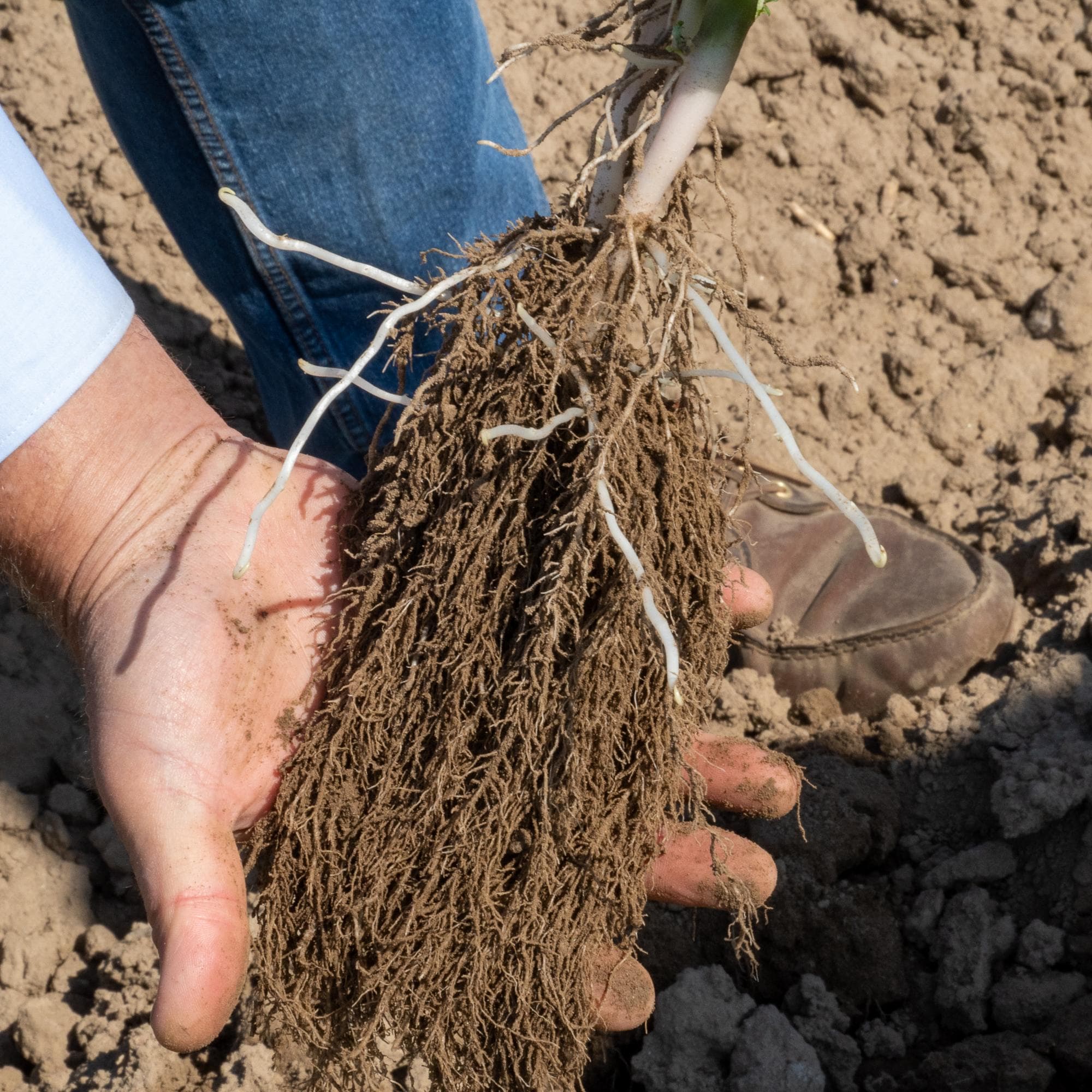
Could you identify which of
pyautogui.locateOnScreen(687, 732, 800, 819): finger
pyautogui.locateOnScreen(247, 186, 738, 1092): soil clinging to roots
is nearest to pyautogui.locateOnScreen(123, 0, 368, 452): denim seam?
pyautogui.locateOnScreen(247, 186, 738, 1092): soil clinging to roots

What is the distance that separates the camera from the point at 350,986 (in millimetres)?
1337

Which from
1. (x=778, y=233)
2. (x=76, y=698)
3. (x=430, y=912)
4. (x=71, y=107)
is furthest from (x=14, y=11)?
(x=430, y=912)

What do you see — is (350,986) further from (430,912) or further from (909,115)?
(909,115)

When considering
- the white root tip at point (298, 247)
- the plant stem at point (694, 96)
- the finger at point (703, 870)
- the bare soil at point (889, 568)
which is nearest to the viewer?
the plant stem at point (694, 96)

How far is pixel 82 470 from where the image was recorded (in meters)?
1.33

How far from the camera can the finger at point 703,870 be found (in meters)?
1.44

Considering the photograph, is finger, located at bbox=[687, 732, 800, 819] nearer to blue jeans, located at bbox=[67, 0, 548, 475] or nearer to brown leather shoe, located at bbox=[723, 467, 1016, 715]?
brown leather shoe, located at bbox=[723, 467, 1016, 715]

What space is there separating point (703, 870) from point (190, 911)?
686 millimetres

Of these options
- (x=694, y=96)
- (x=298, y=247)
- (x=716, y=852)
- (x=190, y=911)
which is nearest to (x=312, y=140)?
(x=298, y=247)

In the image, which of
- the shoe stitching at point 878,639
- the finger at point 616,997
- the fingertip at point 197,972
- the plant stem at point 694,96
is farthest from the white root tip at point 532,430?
the shoe stitching at point 878,639

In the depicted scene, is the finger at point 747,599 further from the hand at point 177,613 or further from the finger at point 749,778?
the hand at point 177,613

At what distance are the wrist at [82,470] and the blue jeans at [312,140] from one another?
379 millimetres

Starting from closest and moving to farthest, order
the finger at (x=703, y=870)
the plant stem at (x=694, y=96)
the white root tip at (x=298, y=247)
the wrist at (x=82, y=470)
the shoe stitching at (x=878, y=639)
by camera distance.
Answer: the plant stem at (x=694, y=96) → the white root tip at (x=298, y=247) → the wrist at (x=82, y=470) → the finger at (x=703, y=870) → the shoe stitching at (x=878, y=639)

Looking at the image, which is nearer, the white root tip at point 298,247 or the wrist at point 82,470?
the white root tip at point 298,247
